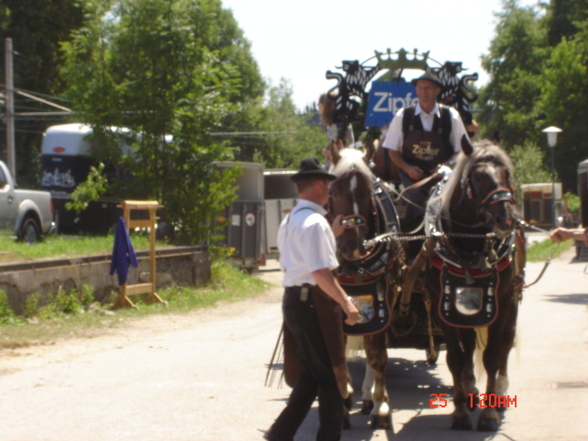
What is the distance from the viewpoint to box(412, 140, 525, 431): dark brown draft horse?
5.86m

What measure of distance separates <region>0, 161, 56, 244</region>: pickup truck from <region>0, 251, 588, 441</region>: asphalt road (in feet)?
20.6

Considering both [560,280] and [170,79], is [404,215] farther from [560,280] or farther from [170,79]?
[560,280]

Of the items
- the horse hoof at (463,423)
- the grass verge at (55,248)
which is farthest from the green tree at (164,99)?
the horse hoof at (463,423)

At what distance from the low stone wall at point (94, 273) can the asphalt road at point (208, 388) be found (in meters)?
1.33

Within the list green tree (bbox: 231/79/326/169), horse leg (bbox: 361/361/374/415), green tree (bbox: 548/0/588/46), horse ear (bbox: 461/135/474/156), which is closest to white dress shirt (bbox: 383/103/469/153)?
horse ear (bbox: 461/135/474/156)

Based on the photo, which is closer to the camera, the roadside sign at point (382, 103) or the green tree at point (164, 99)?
the roadside sign at point (382, 103)

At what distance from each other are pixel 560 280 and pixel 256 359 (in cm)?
1292

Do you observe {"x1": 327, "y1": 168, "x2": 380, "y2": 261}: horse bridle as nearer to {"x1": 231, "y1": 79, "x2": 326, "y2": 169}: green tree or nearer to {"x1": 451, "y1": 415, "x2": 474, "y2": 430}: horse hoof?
{"x1": 451, "y1": 415, "x2": 474, "y2": 430}: horse hoof

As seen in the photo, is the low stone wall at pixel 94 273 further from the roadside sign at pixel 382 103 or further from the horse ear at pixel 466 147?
the horse ear at pixel 466 147

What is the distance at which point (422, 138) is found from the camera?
23.2ft

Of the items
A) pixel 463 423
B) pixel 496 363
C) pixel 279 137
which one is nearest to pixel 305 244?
pixel 463 423

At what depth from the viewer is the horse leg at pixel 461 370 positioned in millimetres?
5918

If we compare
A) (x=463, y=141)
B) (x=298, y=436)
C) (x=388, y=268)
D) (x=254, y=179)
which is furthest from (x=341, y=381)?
(x=254, y=179)

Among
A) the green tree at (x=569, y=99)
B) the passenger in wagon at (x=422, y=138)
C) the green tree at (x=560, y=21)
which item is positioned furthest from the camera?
the green tree at (x=560, y=21)
